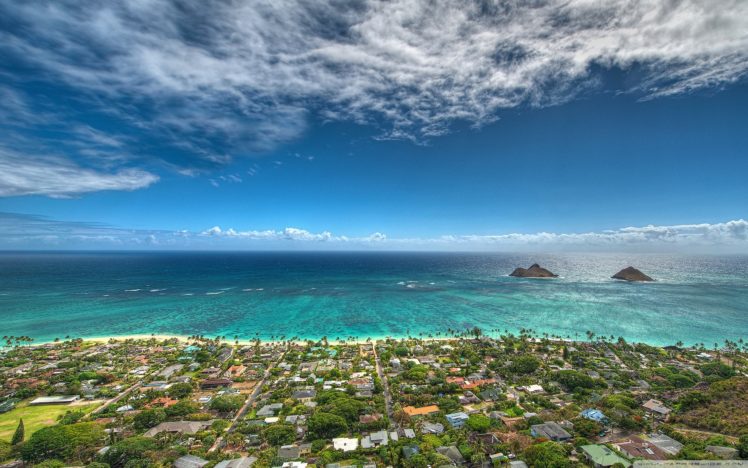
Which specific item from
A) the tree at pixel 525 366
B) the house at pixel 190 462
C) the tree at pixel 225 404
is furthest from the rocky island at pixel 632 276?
the house at pixel 190 462

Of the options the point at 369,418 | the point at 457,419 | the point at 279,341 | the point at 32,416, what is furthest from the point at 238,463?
the point at 279,341

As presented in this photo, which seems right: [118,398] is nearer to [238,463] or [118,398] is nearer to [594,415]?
[238,463]

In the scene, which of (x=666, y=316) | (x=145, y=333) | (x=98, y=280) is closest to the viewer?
(x=145, y=333)

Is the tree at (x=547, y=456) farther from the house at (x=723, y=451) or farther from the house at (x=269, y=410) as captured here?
the house at (x=269, y=410)

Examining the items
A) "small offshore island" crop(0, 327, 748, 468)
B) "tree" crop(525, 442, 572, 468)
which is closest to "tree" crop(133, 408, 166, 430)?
"small offshore island" crop(0, 327, 748, 468)

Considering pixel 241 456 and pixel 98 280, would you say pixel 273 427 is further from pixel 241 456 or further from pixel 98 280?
pixel 98 280

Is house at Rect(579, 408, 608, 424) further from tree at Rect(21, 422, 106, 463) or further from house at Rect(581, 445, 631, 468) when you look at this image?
tree at Rect(21, 422, 106, 463)

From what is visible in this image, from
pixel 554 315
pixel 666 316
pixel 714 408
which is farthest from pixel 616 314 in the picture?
pixel 714 408
